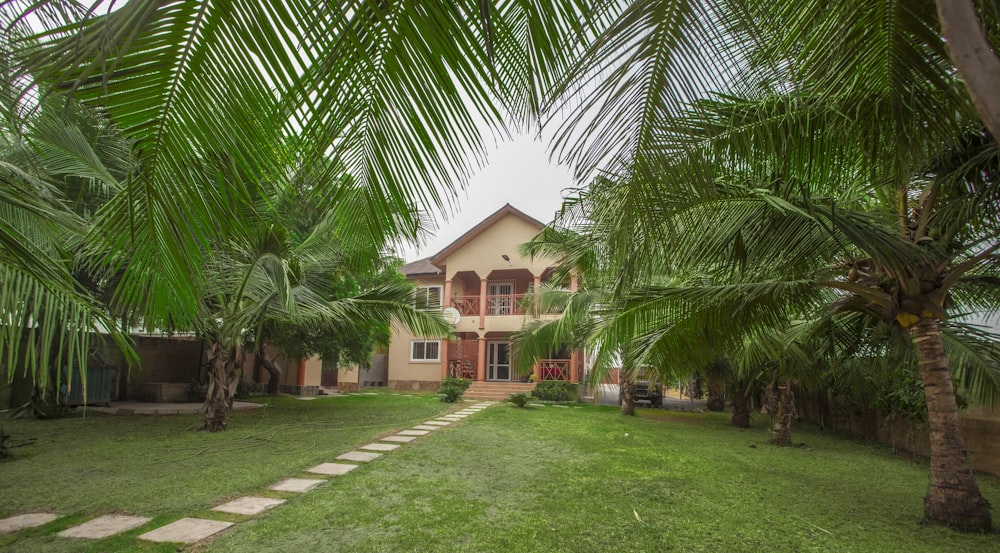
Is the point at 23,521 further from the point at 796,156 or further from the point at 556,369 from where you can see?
the point at 556,369

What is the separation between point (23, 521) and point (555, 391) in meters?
14.0

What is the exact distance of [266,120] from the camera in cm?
117

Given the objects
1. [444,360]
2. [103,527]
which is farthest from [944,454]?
[444,360]

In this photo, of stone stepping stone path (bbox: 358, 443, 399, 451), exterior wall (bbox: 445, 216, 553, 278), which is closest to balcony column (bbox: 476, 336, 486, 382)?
exterior wall (bbox: 445, 216, 553, 278)

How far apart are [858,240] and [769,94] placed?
1323mm

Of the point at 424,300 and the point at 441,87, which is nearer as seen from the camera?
the point at 441,87

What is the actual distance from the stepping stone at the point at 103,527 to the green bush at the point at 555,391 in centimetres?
1361

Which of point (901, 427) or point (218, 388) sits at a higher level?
point (218, 388)

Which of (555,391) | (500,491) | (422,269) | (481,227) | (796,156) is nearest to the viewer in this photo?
(796,156)

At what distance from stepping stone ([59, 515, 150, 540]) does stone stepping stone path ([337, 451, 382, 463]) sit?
248cm

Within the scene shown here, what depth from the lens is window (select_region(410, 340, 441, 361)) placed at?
20922 mm

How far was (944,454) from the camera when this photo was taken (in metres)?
4.26

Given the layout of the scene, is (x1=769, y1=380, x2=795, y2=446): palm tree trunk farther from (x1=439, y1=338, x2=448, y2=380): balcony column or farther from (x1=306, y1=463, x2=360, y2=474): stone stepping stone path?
(x1=439, y1=338, x2=448, y2=380): balcony column

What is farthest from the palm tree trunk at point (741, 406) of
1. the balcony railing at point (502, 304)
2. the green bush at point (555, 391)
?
the balcony railing at point (502, 304)
